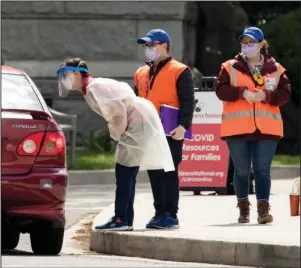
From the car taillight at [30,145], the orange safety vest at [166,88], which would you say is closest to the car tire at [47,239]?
the car taillight at [30,145]

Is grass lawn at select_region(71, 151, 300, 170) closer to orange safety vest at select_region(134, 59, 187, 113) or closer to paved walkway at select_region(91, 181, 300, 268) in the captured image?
paved walkway at select_region(91, 181, 300, 268)

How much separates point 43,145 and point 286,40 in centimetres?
1815

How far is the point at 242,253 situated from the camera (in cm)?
964

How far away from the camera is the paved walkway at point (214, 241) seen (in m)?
9.52

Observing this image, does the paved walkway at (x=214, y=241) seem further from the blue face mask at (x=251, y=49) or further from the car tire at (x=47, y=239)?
the blue face mask at (x=251, y=49)

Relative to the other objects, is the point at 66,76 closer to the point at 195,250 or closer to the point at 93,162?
the point at 195,250

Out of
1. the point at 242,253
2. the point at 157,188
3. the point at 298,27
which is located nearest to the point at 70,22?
the point at 298,27

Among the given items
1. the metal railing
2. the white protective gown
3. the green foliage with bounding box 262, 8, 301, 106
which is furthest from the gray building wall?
the white protective gown

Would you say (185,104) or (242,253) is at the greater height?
(185,104)

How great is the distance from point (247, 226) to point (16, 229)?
1.83 metres

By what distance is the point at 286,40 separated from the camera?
2789cm

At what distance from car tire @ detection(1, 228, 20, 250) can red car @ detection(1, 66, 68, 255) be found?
0.78m

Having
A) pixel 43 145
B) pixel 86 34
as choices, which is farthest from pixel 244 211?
pixel 86 34

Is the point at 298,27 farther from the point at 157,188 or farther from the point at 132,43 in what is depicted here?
the point at 157,188
